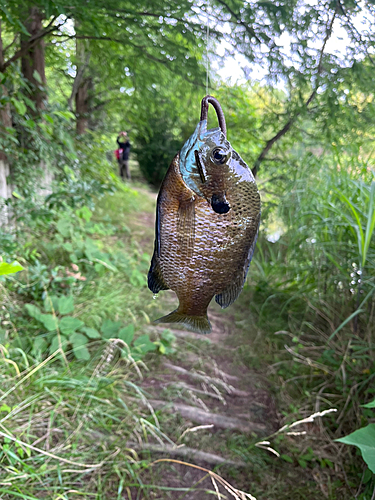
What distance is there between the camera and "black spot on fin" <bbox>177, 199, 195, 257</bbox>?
2.51 feet

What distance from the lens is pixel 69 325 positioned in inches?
101

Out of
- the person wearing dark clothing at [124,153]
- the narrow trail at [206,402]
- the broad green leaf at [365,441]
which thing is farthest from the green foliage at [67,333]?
the person wearing dark clothing at [124,153]

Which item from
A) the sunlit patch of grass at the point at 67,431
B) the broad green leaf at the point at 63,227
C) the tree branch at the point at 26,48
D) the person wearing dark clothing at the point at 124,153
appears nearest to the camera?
the sunlit patch of grass at the point at 67,431

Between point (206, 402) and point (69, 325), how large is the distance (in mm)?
1272

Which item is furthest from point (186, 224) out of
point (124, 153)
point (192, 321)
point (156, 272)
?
point (124, 153)

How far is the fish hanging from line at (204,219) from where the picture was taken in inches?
29.0

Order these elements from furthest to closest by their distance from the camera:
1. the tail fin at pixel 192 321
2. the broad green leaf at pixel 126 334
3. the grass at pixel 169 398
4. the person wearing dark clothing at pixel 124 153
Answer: the person wearing dark clothing at pixel 124 153
the broad green leaf at pixel 126 334
the grass at pixel 169 398
the tail fin at pixel 192 321

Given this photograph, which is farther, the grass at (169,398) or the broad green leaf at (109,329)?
the broad green leaf at (109,329)

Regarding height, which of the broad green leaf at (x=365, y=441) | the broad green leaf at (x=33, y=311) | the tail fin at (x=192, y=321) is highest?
the tail fin at (x=192, y=321)

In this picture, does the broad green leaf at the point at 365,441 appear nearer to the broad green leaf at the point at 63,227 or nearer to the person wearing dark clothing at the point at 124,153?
the broad green leaf at the point at 63,227

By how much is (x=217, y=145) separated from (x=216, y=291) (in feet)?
1.12

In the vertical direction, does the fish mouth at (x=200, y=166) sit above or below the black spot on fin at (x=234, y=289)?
above

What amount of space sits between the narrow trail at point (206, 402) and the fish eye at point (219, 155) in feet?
6.61

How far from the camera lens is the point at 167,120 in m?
8.89
